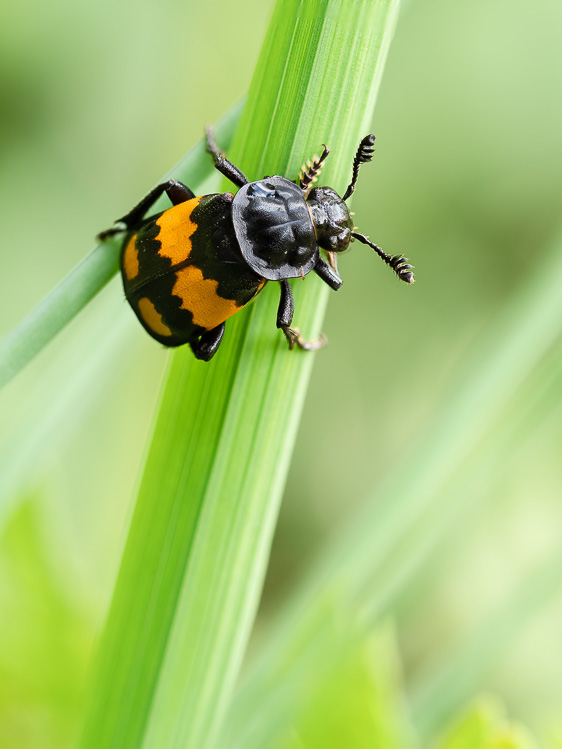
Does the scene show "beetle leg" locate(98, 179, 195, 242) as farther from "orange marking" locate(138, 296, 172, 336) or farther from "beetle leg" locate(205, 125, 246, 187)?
"beetle leg" locate(205, 125, 246, 187)

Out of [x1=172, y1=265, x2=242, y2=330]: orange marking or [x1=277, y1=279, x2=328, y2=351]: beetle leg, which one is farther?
[x1=172, y1=265, x2=242, y2=330]: orange marking

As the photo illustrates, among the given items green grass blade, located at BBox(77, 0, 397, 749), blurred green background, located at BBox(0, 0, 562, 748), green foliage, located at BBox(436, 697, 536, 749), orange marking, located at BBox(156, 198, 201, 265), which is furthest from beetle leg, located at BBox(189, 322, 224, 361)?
blurred green background, located at BBox(0, 0, 562, 748)

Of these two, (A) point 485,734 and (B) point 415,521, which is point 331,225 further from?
(A) point 485,734

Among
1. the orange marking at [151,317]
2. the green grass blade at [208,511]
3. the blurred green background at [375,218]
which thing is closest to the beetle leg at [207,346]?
the green grass blade at [208,511]

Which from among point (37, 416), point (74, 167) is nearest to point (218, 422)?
point (37, 416)

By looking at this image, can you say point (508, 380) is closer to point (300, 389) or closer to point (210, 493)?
point (300, 389)

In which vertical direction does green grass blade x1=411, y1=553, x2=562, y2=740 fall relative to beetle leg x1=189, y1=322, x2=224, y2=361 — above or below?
below

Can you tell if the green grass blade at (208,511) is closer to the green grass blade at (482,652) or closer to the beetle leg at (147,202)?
the beetle leg at (147,202)
